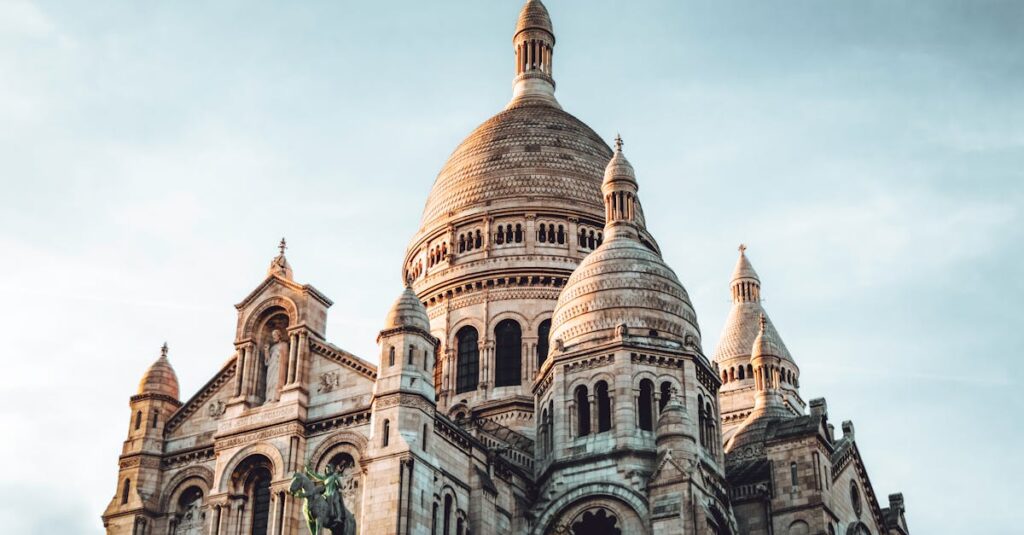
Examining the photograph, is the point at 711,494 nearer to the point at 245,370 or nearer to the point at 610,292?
the point at 610,292

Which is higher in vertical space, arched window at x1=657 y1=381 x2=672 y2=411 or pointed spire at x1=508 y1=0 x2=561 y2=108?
pointed spire at x1=508 y1=0 x2=561 y2=108

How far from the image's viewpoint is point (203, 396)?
171ft

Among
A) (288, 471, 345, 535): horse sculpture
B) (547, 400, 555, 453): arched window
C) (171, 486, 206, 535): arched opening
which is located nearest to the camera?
(288, 471, 345, 535): horse sculpture

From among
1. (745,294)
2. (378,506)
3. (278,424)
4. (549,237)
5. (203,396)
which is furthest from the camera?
(745,294)

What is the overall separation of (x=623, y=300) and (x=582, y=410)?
4270mm

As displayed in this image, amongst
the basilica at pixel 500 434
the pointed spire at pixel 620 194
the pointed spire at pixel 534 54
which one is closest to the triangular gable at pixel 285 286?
the basilica at pixel 500 434

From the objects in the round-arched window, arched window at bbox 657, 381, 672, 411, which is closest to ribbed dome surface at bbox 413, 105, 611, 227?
arched window at bbox 657, 381, 672, 411

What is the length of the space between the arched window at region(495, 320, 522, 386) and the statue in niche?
13.6 metres

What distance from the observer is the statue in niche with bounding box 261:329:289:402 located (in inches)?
1965

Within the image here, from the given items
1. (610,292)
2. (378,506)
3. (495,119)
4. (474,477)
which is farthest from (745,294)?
(378,506)

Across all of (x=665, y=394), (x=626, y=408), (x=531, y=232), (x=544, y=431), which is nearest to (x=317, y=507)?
(x=626, y=408)

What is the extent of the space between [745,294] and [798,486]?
28.8 meters

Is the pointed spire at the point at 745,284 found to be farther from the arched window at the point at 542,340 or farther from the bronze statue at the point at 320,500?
the bronze statue at the point at 320,500

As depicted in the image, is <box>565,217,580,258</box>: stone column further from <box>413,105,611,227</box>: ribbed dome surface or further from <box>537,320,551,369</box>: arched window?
<box>537,320,551,369</box>: arched window
